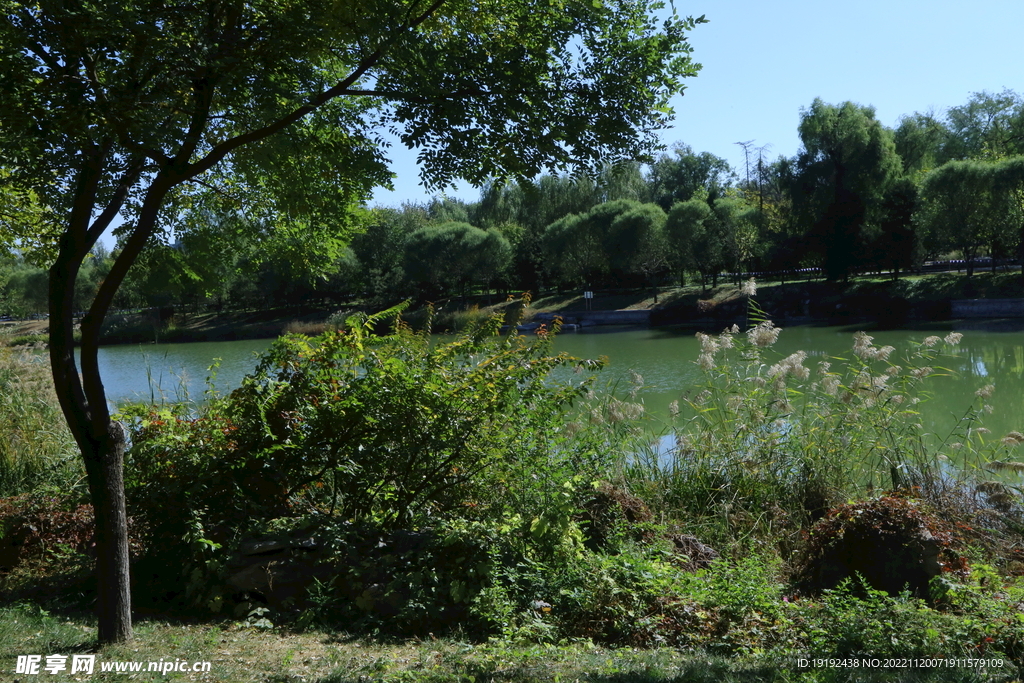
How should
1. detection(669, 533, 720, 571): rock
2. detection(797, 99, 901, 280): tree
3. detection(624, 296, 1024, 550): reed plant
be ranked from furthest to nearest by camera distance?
detection(797, 99, 901, 280): tree → detection(624, 296, 1024, 550): reed plant → detection(669, 533, 720, 571): rock

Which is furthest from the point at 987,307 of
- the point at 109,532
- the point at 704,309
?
the point at 109,532

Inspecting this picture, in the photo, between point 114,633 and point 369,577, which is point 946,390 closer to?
point 369,577

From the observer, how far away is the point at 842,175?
1542 inches

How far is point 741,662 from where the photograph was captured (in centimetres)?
331

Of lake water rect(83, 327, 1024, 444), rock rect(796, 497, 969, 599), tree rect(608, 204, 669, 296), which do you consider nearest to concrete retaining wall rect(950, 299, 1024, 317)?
lake water rect(83, 327, 1024, 444)

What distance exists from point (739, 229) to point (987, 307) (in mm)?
15021

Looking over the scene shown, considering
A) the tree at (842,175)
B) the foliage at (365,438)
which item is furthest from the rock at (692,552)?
the tree at (842,175)

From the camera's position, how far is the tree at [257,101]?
3354 millimetres

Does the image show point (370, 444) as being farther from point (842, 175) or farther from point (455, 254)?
point (455, 254)

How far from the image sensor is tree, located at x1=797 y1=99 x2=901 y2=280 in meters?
38.2

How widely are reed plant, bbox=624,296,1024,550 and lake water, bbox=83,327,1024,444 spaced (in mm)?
944

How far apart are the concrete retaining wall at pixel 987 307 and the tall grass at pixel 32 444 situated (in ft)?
106

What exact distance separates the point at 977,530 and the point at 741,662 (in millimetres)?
2659

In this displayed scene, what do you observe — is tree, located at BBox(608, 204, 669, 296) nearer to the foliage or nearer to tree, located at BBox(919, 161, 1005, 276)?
tree, located at BBox(919, 161, 1005, 276)
